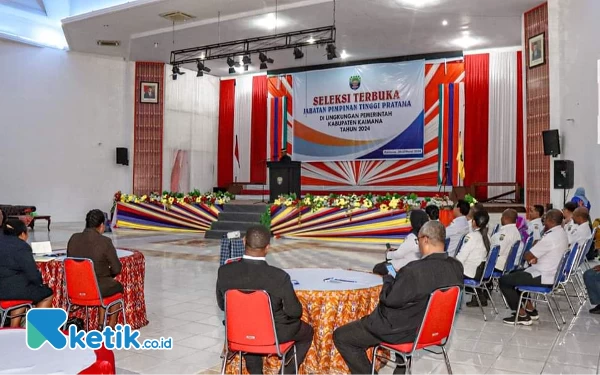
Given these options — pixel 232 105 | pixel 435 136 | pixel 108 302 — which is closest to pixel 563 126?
pixel 435 136

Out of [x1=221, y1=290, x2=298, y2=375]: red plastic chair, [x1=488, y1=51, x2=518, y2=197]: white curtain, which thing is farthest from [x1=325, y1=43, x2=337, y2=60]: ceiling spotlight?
[x1=221, y1=290, x2=298, y2=375]: red plastic chair

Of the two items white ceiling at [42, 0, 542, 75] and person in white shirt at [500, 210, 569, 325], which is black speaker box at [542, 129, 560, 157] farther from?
person in white shirt at [500, 210, 569, 325]

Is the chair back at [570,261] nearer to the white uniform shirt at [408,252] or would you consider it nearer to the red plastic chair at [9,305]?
the white uniform shirt at [408,252]

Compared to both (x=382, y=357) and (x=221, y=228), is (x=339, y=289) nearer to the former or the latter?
(x=382, y=357)

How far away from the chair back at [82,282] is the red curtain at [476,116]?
38.4ft

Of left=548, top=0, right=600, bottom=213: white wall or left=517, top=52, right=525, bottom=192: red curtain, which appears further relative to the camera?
left=517, top=52, right=525, bottom=192: red curtain

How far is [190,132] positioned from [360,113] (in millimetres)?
5766

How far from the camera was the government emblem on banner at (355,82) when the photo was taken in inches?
585

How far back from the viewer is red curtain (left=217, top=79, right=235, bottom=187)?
680 inches

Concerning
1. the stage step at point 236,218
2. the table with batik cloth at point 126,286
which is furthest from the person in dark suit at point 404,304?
the stage step at point 236,218

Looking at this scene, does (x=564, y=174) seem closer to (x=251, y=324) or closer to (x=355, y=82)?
(x=355, y=82)

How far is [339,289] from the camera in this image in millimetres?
A: 3059

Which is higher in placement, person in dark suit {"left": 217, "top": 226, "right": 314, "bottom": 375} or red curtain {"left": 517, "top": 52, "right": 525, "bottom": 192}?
red curtain {"left": 517, "top": 52, "right": 525, "bottom": 192}

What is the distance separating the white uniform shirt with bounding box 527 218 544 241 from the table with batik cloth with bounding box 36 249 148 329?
A: 457 cm
